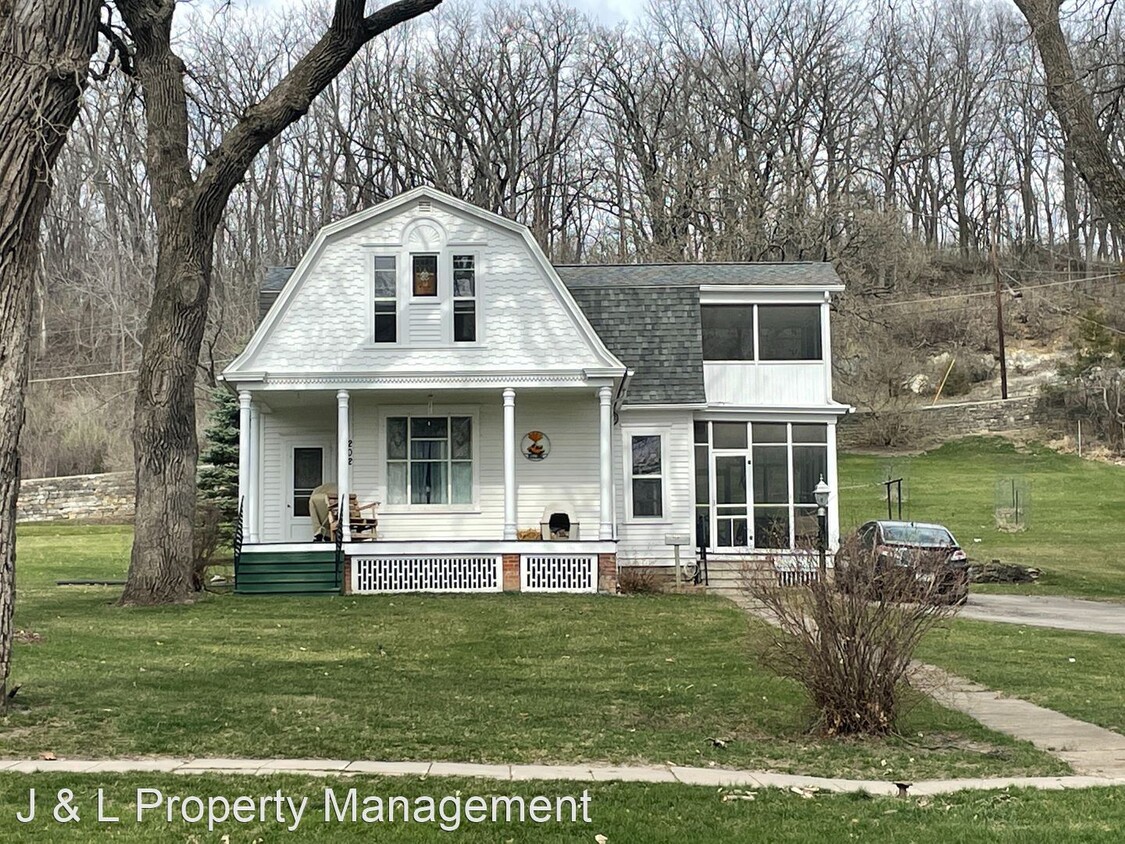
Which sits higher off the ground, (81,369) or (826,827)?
(81,369)

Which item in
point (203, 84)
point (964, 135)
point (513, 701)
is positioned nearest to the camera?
point (513, 701)

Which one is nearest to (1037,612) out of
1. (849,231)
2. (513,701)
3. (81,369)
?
(513,701)

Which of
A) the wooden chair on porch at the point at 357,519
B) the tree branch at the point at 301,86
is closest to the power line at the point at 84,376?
the wooden chair on porch at the point at 357,519

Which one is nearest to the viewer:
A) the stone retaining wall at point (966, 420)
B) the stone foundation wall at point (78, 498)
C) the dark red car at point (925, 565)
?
the dark red car at point (925, 565)

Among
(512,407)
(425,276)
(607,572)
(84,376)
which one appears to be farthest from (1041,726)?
(84,376)

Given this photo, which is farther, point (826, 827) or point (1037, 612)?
point (1037, 612)

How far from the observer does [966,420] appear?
150ft

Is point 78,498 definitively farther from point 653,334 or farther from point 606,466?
point 606,466

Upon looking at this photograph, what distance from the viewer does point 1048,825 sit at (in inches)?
231

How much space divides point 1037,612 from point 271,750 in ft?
50.5

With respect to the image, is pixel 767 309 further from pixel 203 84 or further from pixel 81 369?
pixel 81 369

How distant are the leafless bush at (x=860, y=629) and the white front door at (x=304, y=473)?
14.9m

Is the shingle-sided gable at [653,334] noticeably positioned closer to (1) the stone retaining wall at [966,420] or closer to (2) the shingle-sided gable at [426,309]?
(2) the shingle-sided gable at [426,309]

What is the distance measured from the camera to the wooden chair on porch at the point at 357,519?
67.0ft
